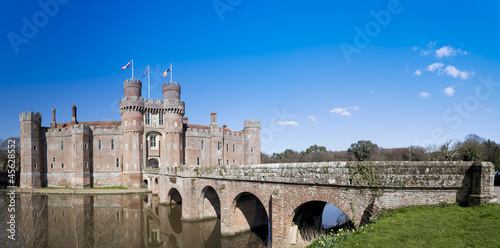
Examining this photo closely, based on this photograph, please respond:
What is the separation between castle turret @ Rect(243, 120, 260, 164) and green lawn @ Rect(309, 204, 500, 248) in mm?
40295

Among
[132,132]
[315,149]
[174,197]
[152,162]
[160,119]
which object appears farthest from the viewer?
[315,149]

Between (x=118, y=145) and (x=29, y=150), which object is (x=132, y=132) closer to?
(x=118, y=145)

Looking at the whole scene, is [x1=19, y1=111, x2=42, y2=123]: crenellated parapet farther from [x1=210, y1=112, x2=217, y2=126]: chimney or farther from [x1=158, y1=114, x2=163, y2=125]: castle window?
[x1=210, y1=112, x2=217, y2=126]: chimney

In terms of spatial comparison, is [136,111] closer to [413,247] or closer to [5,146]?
[413,247]

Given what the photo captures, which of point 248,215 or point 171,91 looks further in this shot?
point 171,91

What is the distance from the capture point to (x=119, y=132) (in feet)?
146

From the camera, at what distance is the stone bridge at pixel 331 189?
8.85 metres

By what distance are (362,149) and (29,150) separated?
63509 mm

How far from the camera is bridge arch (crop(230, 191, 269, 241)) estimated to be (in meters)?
17.5

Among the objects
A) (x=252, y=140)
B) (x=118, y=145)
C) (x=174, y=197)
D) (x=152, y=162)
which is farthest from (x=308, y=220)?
(x=118, y=145)

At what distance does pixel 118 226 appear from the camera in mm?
21297

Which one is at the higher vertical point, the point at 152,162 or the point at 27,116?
the point at 27,116

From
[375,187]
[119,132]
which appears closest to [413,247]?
[375,187]

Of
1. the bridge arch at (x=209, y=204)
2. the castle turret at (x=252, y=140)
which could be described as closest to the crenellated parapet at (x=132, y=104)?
the castle turret at (x=252, y=140)
